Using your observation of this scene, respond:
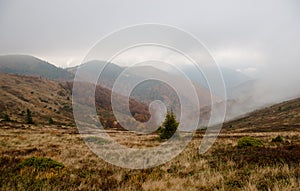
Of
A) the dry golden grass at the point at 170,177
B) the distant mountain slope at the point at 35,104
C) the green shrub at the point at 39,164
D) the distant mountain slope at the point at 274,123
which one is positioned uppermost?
the distant mountain slope at the point at 274,123

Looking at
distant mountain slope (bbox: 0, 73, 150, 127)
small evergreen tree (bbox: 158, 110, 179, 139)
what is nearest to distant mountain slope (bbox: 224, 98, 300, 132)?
small evergreen tree (bbox: 158, 110, 179, 139)

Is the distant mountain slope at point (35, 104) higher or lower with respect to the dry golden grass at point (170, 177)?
lower

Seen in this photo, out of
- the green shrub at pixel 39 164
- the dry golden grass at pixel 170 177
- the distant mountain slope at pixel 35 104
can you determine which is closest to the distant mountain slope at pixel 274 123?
the dry golden grass at pixel 170 177

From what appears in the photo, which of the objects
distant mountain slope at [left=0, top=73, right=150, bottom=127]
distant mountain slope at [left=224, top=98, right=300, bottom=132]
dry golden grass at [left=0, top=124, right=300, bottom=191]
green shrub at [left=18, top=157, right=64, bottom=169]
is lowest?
distant mountain slope at [left=0, top=73, right=150, bottom=127]

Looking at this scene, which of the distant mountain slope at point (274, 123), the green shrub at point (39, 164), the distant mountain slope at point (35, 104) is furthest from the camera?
the distant mountain slope at point (35, 104)

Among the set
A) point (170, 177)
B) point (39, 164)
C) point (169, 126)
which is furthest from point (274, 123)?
point (39, 164)

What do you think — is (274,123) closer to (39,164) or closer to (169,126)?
(169,126)

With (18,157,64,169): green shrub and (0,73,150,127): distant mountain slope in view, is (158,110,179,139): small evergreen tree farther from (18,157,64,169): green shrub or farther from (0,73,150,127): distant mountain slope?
(0,73,150,127): distant mountain slope

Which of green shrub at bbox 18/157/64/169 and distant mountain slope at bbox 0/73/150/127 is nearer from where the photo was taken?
green shrub at bbox 18/157/64/169

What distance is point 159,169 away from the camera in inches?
473

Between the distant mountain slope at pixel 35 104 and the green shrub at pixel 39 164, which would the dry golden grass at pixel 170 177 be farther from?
the distant mountain slope at pixel 35 104

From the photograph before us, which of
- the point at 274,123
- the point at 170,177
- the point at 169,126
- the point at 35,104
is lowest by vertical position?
the point at 35,104

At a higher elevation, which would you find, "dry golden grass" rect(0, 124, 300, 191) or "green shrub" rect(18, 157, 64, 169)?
"dry golden grass" rect(0, 124, 300, 191)

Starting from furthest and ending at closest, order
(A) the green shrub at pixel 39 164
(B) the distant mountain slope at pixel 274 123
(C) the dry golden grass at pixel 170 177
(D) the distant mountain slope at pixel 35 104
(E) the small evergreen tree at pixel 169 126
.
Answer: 1. (D) the distant mountain slope at pixel 35 104
2. (B) the distant mountain slope at pixel 274 123
3. (E) the small evergreen tree at pixel 169 126
4. (A) the green shrub at pixel 39 164
5. (C) the dry golden grass at pixel 170 177
